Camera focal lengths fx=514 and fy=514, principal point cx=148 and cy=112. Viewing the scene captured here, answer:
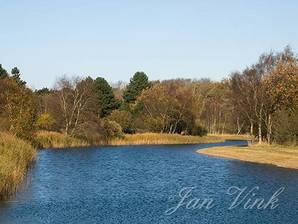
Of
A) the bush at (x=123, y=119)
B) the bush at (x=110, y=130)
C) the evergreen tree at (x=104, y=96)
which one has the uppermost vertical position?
the evergreen tree at (x=104, y=96)

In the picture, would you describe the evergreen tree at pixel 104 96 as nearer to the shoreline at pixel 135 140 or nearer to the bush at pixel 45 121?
the shoreline at pixel 135 140

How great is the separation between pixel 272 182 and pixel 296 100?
31442 millimetres

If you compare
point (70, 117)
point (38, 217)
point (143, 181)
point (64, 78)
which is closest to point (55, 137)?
point (70, 117)

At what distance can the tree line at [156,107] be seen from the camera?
63500 mm

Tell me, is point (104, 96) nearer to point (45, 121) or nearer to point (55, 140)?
point (45, 121)

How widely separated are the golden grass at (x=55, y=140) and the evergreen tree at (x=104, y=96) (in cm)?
2548

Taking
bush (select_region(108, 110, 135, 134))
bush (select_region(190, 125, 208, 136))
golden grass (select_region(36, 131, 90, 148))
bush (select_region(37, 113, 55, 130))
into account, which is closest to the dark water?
golden grass (select_region(36, 131, 90, 148))

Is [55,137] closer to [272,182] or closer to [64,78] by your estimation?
[64,78]

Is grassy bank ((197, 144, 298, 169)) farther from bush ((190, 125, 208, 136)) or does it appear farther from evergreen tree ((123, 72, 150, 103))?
evergreen tree ((123, 72, 150, 103))

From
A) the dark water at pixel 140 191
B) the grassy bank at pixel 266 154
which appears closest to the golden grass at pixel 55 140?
the dark water at pixel 140 191

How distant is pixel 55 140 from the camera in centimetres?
7806

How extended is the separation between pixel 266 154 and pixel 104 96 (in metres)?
56.5

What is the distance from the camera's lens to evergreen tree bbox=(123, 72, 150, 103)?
410 ft

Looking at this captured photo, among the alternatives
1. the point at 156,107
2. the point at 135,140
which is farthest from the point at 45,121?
the point at 156,107
